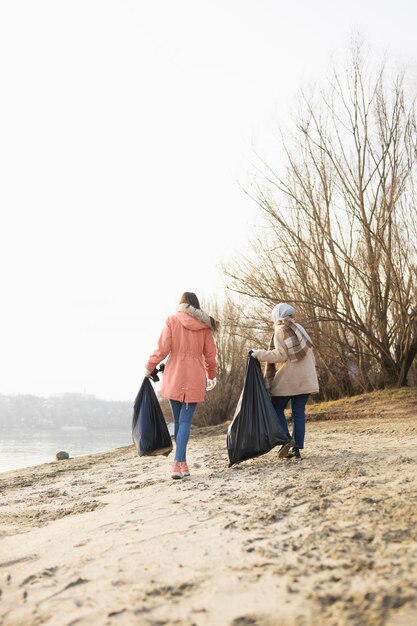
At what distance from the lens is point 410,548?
2.90 metres

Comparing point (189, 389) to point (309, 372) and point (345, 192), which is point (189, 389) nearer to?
point (309, 372)

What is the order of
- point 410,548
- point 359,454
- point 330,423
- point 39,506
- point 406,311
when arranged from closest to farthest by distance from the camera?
1. point 410,548
2. point 39,506
3. point 359,454
4. point 330,423
5. point 406,311

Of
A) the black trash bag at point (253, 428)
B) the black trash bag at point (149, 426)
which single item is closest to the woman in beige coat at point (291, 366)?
the black trash bag at point (253, 428)

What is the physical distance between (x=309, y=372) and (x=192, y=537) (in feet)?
10.4

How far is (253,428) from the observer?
5996 millimetres

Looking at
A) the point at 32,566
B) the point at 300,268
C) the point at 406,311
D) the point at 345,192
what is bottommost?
the point at 32,566

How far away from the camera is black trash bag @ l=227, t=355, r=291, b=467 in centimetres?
594

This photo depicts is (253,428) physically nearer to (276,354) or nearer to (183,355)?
(276,354)

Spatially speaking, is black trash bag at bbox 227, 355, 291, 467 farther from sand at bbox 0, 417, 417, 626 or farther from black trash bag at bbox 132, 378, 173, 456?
black trash bag at bbox 132, 378, 173, 456

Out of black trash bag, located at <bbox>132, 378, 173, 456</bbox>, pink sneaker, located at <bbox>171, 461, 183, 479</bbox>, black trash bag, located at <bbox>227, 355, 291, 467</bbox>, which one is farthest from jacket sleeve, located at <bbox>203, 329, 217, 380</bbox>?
pink sneaker, located at <bbox>171, 461, 183, 479</bbox>

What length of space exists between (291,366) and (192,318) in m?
1.22

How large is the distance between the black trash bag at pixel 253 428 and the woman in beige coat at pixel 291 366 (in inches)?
11.5

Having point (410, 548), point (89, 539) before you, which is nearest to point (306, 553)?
point (410, 548)

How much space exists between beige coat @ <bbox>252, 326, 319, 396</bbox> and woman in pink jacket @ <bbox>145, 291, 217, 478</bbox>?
0.68 metres
